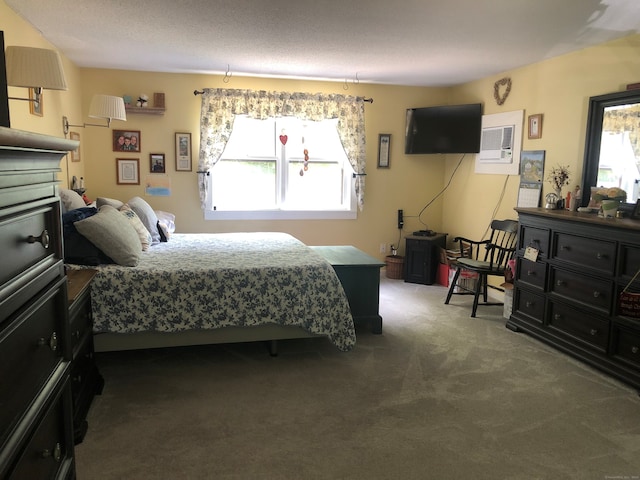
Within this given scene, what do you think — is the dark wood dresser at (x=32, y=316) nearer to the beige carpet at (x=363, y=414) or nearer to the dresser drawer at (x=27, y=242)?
the dresser drawer at (x=27, y=242)

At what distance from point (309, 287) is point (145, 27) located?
2223 millimetres

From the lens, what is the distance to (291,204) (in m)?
5.84

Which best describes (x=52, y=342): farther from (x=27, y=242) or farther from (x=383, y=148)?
(x=383, y=148)

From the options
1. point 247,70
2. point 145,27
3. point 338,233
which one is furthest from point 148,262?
point 338,233

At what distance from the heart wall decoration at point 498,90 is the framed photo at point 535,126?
0.46 m

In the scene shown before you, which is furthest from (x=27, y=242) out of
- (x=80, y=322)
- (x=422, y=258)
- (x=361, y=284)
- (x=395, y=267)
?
(x=395, y=267)

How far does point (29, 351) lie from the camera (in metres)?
1.17

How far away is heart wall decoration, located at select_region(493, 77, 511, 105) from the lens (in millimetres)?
4902

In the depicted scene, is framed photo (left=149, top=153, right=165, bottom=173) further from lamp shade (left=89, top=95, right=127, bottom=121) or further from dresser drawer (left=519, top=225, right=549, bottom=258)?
dresser drawer (left=519, top=225, right=549, bottom=258)

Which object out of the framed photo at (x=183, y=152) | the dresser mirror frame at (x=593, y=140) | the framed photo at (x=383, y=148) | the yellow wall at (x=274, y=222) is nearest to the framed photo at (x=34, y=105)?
the yellow wall at (x=274, y=222)

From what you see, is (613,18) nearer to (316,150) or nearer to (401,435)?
(401,435)

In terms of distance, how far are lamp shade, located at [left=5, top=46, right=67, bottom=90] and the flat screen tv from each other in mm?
4057

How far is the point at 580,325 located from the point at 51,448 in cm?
324

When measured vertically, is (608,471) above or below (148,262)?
below
